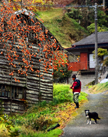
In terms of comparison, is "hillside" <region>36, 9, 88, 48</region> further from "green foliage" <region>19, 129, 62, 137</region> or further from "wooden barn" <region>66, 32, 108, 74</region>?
"green foliage" <region>19, 129, 62, 137</region>

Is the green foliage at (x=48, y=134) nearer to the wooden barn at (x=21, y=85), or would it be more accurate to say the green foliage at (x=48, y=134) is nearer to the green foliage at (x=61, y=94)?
the wooden barn at (x=21, y=85)

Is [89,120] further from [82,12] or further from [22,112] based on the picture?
[82,12]

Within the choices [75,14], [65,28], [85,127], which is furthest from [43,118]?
[75,14]

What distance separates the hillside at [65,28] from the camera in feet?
165

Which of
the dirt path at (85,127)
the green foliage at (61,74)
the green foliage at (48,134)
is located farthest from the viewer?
the green foliage at (61,74)

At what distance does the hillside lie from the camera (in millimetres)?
50156

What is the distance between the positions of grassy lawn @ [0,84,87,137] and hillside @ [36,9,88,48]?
102 ft

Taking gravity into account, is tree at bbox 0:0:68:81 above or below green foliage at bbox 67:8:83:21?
below

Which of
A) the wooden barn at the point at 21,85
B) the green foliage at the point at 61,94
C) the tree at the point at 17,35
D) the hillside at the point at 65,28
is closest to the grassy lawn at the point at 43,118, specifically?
the green foliage at the point at 61,94

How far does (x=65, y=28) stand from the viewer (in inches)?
2056

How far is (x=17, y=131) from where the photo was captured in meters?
10.5

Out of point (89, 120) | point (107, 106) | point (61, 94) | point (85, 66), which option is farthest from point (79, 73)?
point (89, 120)

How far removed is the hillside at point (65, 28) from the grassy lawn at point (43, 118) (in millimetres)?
30989

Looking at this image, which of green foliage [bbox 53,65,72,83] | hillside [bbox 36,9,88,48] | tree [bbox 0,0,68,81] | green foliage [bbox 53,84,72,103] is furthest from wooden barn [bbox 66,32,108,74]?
tree [bbox 0,0,68,81]
